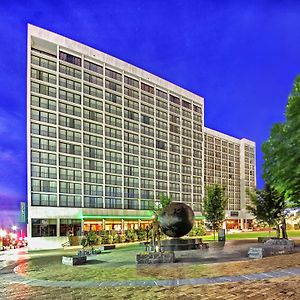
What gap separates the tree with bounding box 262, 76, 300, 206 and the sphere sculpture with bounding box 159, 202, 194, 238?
7484 millimetres

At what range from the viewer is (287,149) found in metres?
16.4

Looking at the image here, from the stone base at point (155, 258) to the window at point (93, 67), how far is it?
54425mm

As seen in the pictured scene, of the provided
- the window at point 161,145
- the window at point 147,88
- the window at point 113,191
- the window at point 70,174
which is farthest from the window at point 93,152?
the window at point 147,88

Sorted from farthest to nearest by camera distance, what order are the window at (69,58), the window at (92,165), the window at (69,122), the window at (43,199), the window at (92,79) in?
the window at (92,79), the window at (92,165), the window at (69,58), the window at (69,122), the window at (43,199)

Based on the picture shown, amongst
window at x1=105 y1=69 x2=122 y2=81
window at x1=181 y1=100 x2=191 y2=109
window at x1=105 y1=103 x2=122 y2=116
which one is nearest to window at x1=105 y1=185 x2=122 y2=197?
window at x1=105 y1=103 x2=122 y2=116

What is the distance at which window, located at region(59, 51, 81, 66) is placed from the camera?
2436 inches

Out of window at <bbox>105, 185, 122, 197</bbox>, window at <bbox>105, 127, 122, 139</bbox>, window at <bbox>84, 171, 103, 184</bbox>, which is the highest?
window at <bbox>105, 127, 122, 139</bbox>

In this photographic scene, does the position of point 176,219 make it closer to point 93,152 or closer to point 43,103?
point 43,103

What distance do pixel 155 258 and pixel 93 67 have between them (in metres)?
56.2

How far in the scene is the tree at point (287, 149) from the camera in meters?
15.8

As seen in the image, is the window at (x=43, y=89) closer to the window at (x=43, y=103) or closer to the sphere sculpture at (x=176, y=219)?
the window at (x=43, y=103)

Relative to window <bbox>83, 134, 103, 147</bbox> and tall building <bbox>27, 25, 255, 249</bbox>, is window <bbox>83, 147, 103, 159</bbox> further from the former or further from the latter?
window <bbox>83, 134, 103, 147</bbox>

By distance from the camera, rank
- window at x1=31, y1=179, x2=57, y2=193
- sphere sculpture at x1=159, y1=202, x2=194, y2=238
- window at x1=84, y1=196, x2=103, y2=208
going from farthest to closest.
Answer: window at x1=84, y1=196, x2=103, y2=208, window at x1=31, y1=179, x2=57, y2=193, sphere sculpture at x1=159, y1=202, x2=194, y2=238

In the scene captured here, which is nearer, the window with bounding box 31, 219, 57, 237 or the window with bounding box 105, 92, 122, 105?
the window with bounding box 31, 219, 57, 237
